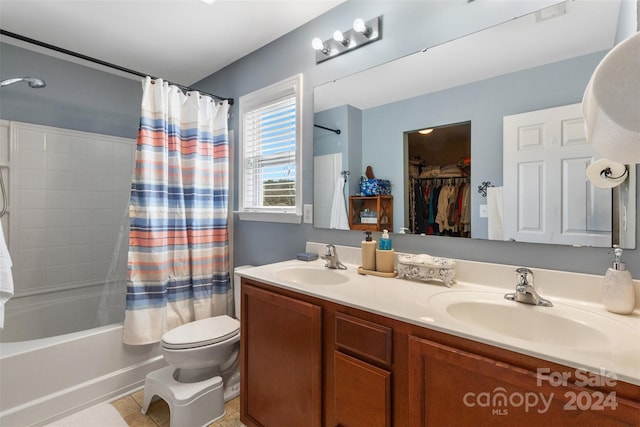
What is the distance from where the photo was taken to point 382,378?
3.22 ft

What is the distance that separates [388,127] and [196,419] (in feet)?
6.24

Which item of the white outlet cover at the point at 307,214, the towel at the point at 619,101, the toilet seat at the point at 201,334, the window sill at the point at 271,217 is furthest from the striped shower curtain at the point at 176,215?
the towel at the point at 619,101

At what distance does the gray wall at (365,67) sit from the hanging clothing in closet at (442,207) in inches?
2.2

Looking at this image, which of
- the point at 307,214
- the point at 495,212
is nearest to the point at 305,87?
the point at 307,214

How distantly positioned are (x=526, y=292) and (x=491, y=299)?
12 cm

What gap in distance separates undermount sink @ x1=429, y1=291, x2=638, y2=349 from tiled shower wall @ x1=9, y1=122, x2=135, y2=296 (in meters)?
2.38

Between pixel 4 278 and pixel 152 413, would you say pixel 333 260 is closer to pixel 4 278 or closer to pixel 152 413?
pixel 152 413

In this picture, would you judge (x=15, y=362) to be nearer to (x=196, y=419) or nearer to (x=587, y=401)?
(x=196, y=419)

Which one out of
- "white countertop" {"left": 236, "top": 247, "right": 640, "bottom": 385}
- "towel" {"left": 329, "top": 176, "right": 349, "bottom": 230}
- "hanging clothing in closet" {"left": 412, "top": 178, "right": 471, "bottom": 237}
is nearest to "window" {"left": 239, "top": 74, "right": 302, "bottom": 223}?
"towel" {"left": 329, "top": 176, "right": 349, "bottom": 230}

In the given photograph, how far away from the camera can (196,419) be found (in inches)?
A: 64.2

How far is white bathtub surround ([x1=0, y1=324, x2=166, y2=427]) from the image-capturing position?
5.22 ft

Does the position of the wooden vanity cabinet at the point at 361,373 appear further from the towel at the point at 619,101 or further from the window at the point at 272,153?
the window at the point at 272,153

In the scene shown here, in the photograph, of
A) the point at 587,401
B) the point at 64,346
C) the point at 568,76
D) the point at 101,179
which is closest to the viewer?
the point at 587,401

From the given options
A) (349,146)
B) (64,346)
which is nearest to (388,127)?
(349,146)
